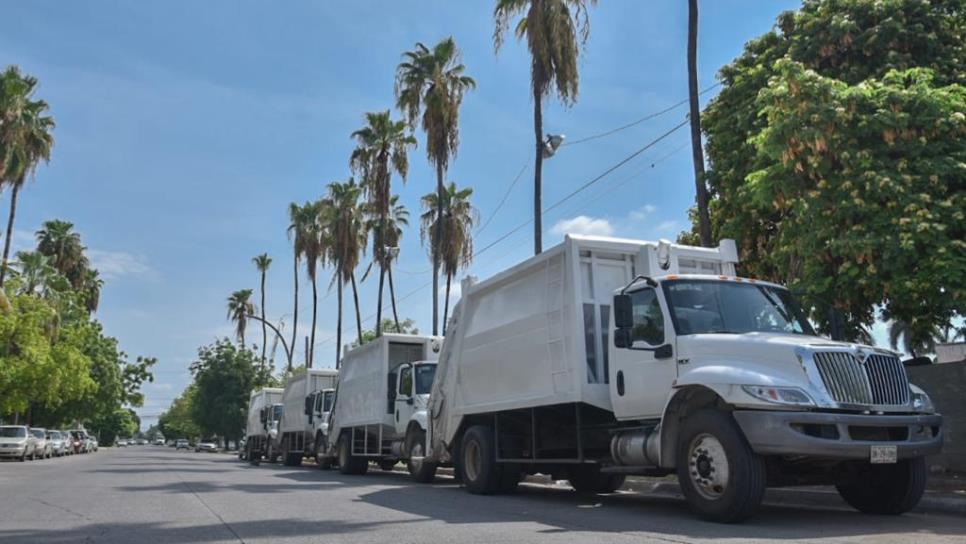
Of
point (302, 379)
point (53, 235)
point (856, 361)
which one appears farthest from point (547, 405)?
point (53, 235)

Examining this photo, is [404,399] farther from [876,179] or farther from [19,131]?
[19,131]

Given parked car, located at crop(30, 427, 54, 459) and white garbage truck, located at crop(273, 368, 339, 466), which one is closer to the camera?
white garbage truck, located at crop(273, 368, 339, 466)

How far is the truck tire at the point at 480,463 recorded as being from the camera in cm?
1219

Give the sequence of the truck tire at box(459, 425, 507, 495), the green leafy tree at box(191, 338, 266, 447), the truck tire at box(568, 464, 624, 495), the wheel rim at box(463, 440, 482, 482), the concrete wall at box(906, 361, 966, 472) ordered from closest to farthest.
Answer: the truck tire at box(459, 425, 507, 495) < the concrete wall at box(906, 361, 966, 472) < the wheel rim at box(463, 440, 482, 482) < the truck tire at box(568, 464, 624, 495) < the green leafy tree at box(191, 338, 266, 447)

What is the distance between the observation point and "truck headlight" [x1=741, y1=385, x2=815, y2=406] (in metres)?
7.53

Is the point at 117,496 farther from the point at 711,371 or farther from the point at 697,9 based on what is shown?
the point at 697,9

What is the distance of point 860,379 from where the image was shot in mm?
7852

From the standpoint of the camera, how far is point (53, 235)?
55.7 metres

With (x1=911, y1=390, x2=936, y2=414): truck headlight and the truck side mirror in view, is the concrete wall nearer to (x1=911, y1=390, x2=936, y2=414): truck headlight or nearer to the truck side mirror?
(x1=911, y1=390, x2=936, y2=414): truck headlight

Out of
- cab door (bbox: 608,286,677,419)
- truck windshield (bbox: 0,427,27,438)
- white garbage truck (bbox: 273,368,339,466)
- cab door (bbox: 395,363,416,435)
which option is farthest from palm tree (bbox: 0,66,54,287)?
cab door (bbox: 608,286,677,419)

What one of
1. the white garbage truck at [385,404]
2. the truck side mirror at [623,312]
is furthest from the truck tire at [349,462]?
the truck side mirror at [623,312]

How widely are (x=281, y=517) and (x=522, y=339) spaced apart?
4197 millimetres

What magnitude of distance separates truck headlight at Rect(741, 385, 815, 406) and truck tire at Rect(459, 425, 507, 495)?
540cm

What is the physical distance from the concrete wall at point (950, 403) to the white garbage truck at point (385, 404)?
28.7 ft
